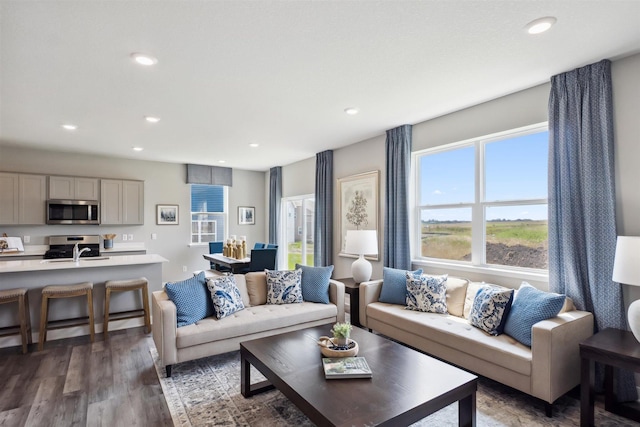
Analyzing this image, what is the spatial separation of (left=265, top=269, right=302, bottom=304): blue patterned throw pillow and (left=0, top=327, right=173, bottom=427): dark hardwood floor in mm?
1353

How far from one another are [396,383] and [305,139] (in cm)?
380

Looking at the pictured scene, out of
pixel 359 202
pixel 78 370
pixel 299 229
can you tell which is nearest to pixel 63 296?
pixel 78 370

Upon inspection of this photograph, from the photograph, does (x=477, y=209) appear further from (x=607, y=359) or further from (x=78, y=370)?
(x=78, y=370)

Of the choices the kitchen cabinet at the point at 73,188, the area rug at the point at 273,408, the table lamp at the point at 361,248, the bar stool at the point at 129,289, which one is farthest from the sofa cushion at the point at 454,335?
the kitchen cabinet at the point at 73,188

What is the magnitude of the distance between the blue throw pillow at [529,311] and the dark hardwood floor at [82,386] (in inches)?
104

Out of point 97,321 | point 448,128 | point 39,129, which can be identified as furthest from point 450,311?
point 39,129

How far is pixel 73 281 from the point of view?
392cm

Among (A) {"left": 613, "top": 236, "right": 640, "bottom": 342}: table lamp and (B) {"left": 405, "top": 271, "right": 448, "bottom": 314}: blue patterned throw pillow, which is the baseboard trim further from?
(A) {"left": 613, "top": 236, "right": 640, "bottom": 342}: table lamp

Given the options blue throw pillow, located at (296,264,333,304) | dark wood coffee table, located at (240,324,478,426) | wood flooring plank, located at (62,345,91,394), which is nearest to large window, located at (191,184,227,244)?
wood flooring plank, located at (62,345,91,394)

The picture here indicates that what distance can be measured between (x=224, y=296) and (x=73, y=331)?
6.79 ft

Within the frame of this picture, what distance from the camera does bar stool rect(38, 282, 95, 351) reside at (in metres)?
3.51

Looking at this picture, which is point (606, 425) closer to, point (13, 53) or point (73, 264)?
point (13, 53)

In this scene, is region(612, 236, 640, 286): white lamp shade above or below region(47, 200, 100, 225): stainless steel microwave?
below

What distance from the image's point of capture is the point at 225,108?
363 centimetres
